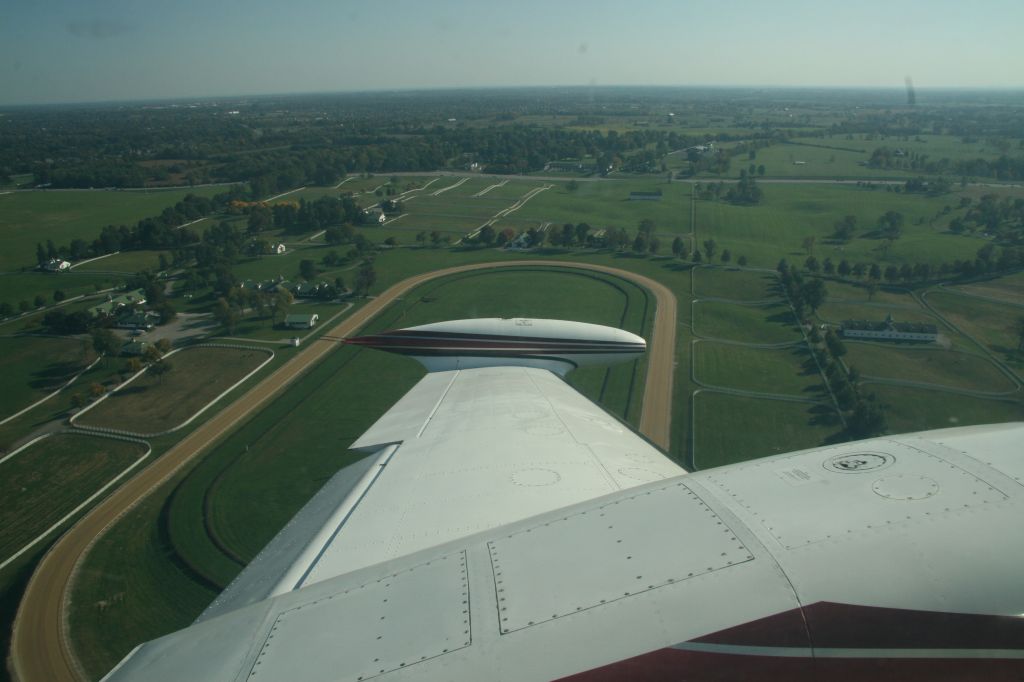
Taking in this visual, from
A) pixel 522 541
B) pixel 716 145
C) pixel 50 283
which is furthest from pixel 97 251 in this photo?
pixel 716 145

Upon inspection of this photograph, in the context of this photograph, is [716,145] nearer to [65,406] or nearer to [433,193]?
[433,193]

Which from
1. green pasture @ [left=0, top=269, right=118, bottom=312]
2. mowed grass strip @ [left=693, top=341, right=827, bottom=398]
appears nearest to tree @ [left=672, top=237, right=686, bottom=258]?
mowed grass strip @ [left=693, top=341, right=827, bottom=398]

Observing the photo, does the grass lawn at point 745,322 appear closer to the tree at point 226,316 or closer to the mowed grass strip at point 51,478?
the tree at point 226,316

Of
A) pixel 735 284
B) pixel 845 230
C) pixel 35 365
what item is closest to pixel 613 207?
pixel 845 230

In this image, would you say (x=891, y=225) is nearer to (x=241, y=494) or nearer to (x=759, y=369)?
(x=759, y=369)

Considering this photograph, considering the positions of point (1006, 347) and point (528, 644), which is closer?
point (528, 644)

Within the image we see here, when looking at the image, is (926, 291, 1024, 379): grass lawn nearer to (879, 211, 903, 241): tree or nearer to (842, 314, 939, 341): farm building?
(842, 314, 939, 341): farm building

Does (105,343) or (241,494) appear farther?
(105,343)
